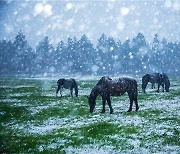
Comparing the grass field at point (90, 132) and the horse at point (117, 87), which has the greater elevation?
the horse at point (117, 87)

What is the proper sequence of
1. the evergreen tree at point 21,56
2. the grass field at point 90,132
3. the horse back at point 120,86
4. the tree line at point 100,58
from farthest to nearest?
the evergreen tree at point 21,56 < the tree line at point 100,58 < the horse back at point 120,86 < the grass field at point 90,132

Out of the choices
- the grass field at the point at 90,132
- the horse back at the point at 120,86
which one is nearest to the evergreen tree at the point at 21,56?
the grass field at the point at 90,132

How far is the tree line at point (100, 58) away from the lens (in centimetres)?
15100

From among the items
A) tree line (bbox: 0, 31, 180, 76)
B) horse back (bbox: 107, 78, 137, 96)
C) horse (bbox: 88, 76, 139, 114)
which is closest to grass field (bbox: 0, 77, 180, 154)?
horse (bbox: 88, 76, 139, 114)

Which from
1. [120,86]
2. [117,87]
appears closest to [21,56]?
[117,87]

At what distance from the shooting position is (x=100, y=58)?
158625 millimetres

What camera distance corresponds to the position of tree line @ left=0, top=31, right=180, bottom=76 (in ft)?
495

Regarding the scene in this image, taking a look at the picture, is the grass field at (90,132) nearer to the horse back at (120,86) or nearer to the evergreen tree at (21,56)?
the horse back at (120,86)

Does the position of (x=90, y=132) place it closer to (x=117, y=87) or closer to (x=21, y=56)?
(x=117, y=87)

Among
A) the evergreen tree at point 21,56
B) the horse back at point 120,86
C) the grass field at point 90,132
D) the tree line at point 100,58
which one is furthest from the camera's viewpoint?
the evergreen tree at point 21,56

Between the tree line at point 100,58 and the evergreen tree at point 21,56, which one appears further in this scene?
the evergreen tree at point 21,56

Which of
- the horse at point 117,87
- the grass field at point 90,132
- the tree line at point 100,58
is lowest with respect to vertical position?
the grass field at point 90,132

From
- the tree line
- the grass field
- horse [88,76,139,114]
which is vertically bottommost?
the grass field

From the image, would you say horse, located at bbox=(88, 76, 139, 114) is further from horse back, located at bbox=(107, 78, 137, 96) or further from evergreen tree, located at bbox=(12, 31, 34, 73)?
evergreen tree, located at bbox=(12, 31, 34, 73)
